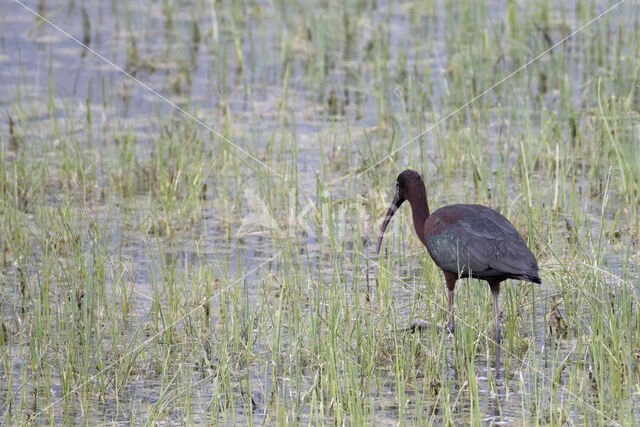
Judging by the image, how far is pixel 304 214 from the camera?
6836 mm

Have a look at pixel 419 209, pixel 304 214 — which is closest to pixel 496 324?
pixel 419 209

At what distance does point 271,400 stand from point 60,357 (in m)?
0.85

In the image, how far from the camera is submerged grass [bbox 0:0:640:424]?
183 inches

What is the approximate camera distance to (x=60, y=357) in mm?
4766

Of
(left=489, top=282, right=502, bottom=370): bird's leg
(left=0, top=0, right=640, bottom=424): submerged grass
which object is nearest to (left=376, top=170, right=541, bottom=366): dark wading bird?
(left=489, top=282, right=502, bottom=370): bird's leg

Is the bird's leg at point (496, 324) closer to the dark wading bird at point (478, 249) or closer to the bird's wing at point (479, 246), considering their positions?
the dark wading bird at point (478, 249)

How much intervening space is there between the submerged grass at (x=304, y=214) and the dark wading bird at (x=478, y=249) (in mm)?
209

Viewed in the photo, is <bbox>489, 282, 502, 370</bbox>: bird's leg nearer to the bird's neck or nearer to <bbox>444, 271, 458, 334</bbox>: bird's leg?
<bbox>444, 271, 458, 334</bbox>: bird's leg

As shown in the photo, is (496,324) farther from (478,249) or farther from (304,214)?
(304,214)

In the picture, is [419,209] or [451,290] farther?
[419,209]

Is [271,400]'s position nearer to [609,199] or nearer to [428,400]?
[428,400]

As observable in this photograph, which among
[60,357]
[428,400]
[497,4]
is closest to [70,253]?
[60,357]

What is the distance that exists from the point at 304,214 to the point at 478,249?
2.04 metres

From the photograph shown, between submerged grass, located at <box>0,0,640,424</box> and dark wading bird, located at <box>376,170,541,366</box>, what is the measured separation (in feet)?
0.69
